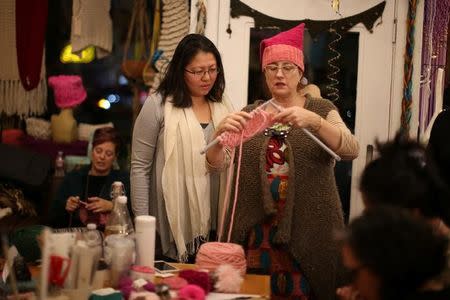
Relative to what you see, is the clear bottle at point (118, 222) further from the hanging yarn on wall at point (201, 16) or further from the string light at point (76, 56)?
the string light at point (76, 56)

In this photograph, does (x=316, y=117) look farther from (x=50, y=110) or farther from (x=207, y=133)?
(x=50, y=110)

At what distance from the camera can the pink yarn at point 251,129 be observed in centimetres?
209

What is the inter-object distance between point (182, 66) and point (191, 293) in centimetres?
96

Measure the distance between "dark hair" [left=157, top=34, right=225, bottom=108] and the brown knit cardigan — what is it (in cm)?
31

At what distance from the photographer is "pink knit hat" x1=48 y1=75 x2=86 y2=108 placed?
13.7 feet

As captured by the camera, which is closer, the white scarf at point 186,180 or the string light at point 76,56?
the white scarf at point 186,180

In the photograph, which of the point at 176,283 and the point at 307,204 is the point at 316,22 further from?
the point at 176,283

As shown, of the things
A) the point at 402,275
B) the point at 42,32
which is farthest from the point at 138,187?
the point at 42,32

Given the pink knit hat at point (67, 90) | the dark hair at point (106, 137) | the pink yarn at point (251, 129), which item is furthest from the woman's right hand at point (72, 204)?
the pink knit hat at point (67, 90)

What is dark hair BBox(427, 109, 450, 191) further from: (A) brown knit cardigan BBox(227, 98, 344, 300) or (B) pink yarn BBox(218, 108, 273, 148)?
(B) pink yarn BBox(218, 108, 273, 148)

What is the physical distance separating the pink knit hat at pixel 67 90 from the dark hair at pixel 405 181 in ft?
9.54

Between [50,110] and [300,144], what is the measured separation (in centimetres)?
264

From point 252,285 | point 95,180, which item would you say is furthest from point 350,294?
point 95,180

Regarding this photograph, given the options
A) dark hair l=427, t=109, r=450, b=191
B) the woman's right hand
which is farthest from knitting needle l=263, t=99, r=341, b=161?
the woman's right hand
